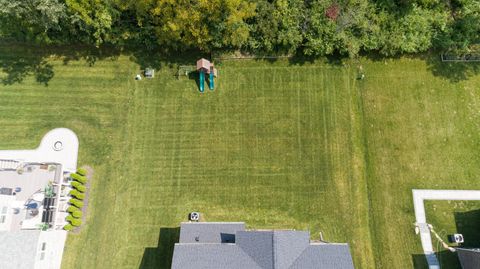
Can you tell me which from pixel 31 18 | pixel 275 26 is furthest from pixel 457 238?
pixel 31 18

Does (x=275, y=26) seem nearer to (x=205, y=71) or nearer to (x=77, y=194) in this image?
(x=205, y=71)

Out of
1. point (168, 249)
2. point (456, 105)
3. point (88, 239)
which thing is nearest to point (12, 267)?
point (88, 239)

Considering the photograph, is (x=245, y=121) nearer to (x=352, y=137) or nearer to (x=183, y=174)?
(x=183, y=174)

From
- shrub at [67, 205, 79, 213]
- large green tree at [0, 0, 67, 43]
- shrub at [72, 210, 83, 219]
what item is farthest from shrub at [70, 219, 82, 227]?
large green tree at [0, 0, 67, 43]

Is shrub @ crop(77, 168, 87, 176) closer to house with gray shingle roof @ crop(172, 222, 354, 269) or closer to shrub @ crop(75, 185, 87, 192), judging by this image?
shrub @ crop(75, 185, 87, 192)

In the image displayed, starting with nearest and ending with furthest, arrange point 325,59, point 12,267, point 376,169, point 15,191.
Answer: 1. point 12,267
2. point 15,191
3. point 376,169
4. point 325,59

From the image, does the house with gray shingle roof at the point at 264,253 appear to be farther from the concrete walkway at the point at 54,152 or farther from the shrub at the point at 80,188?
the concrete walkway at the point at 54,152
